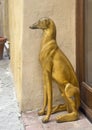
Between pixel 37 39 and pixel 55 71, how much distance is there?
39cm

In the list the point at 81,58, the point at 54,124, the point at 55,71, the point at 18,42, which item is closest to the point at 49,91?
the point at 55,71

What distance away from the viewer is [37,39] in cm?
297

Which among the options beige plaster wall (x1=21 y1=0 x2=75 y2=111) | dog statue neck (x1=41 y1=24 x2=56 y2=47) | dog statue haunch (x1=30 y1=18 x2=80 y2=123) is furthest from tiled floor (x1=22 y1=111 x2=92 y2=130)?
dog statue neck (x1=41 y1=24 x2=56 y2=47)

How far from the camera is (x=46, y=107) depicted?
3008 millimetres

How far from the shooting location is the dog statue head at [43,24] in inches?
109

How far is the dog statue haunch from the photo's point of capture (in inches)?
109

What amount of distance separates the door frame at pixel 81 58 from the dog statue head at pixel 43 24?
315mm

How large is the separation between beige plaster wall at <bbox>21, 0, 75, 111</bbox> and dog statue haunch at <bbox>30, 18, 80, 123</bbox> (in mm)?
165

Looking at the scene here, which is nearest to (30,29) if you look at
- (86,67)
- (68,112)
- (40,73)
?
(40,73)

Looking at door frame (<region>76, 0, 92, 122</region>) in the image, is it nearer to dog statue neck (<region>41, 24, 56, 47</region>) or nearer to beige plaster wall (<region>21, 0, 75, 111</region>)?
beige plaster wall (<region>21, 0, 75, 111</region>)

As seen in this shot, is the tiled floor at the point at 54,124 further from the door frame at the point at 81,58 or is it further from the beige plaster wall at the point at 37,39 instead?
the beige plaster wall at the point at 37,39

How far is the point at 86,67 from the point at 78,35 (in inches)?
12.8

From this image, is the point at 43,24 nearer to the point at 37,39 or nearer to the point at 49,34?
the point at 49,34

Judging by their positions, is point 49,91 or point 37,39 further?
point 37,39
